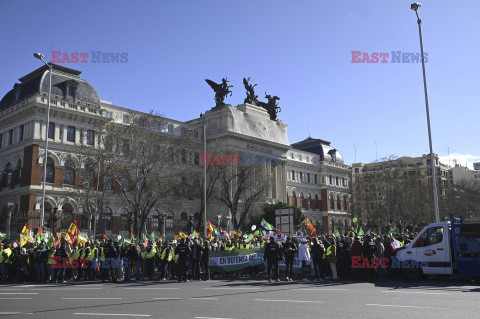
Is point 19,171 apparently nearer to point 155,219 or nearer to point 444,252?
point 155,219

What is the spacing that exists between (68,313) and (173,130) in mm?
50178

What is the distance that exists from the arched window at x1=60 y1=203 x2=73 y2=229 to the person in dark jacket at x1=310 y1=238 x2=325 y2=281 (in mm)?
27668

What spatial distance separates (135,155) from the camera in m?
36.2

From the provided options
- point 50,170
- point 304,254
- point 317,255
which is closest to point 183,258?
point 304,254

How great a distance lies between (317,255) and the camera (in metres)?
19.3

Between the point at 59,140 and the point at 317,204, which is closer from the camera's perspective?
the point at 59,140

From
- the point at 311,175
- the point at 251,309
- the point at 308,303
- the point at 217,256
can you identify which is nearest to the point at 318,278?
the point at 217,256

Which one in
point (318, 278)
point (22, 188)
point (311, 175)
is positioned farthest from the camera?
point (311, 175)

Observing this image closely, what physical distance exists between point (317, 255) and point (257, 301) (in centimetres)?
728

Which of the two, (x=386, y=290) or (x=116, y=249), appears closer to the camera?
(x=386, y=290)

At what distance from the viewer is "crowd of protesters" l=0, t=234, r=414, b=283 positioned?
18.6m

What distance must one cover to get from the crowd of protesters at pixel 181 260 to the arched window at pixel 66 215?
17986 mm

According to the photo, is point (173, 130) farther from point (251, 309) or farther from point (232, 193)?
point (251, 309)

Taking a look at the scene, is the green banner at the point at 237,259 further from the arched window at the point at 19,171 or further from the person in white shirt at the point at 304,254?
the arched window at the point at 19,171
